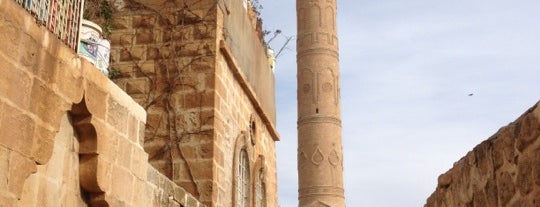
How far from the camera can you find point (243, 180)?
867cm

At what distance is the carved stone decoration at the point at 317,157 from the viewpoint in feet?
59.7

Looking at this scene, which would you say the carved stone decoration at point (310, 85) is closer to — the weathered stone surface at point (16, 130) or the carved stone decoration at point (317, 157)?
the carved stone decoration at point (317, 157)

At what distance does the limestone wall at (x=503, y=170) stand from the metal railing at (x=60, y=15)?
8.18ft

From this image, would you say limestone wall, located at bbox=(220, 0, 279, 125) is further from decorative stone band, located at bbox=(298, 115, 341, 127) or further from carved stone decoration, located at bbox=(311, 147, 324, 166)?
decorative stone band, located at bbox=(298, 115, 341, 127)

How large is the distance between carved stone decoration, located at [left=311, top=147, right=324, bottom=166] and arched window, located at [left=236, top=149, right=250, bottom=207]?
9515mm

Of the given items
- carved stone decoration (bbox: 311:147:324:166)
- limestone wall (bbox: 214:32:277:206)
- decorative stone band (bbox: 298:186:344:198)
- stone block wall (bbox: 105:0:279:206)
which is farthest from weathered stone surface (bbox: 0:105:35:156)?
carved stone decoration (bbox: 311:147:324:166)

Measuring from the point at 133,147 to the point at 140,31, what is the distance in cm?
318

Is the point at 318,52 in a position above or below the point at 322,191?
above

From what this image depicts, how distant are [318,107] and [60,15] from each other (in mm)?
14510

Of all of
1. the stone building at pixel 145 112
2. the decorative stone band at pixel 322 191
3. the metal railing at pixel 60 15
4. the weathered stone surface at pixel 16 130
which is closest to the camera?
the weathered stone surface at pixel 16 130

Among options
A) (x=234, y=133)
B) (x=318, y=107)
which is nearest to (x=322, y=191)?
(x=318, y=107)

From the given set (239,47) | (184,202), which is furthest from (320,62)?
(184,202)

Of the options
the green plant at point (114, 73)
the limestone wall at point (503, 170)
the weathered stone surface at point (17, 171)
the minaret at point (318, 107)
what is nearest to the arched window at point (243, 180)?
the green plant at point (114, 73)

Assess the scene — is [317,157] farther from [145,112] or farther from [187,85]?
[145,112]
